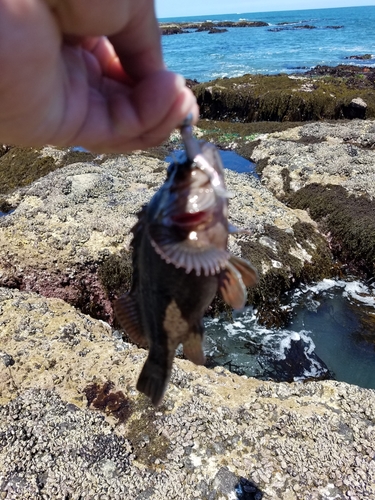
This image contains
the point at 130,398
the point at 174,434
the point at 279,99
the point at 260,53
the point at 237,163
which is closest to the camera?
the point at 174,434

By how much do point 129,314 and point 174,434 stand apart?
3.81 m

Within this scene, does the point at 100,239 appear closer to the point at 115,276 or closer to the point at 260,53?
the point at 115,276

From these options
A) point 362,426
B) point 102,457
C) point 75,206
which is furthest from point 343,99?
point 102,457

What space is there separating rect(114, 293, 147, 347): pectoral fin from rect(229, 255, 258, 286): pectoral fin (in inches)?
29.4

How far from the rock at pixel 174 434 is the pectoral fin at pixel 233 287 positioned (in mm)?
3841

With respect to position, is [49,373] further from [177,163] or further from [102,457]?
[177,163]

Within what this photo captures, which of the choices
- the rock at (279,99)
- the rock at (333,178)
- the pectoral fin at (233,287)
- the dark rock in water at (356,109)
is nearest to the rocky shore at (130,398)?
the rock at (333,178)

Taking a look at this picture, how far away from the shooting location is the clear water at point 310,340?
908 centimetres

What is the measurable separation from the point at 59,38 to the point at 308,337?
9.42 metres

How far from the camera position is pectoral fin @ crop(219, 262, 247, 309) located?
97.9 inches

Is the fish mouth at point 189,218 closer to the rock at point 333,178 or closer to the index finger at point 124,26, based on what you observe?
the index finger at point 124,26

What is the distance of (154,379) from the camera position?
9.04 ft

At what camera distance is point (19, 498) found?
496cm

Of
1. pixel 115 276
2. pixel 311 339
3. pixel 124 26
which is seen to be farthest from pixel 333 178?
pixel 124 26
